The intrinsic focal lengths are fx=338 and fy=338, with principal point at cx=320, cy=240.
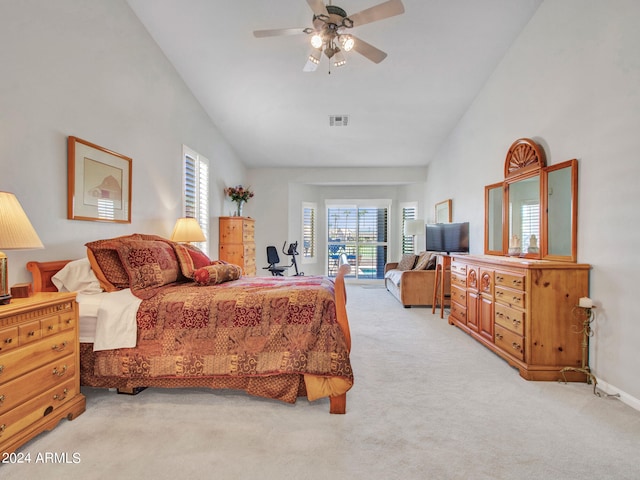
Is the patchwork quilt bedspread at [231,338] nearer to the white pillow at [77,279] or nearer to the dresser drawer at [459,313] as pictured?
the white pillow at [77,279]

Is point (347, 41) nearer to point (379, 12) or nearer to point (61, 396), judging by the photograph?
point (379, 12)

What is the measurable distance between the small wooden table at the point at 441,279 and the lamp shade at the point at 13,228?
4476 millimetres

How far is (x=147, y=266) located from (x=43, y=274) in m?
0.67

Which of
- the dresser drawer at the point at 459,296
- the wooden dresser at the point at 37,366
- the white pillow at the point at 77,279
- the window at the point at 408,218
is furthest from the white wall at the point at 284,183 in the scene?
the wooden dresser at the point at 37,366

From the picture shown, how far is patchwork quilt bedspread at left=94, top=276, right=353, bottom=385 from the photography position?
2.26 metres

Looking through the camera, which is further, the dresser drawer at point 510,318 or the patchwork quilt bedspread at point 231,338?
the dresser drawer at point 510,318

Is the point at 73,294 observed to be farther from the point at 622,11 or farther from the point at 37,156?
the point at 622,11

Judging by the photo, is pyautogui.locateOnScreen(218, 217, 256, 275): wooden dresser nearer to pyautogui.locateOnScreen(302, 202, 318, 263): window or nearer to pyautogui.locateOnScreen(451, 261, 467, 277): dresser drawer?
pyautogui.locateOnScreen(302, 202, 318, 263): window

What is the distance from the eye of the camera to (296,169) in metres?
7.56

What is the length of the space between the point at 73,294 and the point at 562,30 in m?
4.42

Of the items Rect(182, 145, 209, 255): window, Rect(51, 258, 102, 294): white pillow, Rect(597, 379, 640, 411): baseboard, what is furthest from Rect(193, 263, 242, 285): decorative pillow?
Rect(597, 379, 640, 411): baseboard

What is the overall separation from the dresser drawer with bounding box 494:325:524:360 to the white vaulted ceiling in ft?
10.6

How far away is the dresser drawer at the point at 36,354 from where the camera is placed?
1.69 meters

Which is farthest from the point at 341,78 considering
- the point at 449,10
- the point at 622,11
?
the point at 622,11
